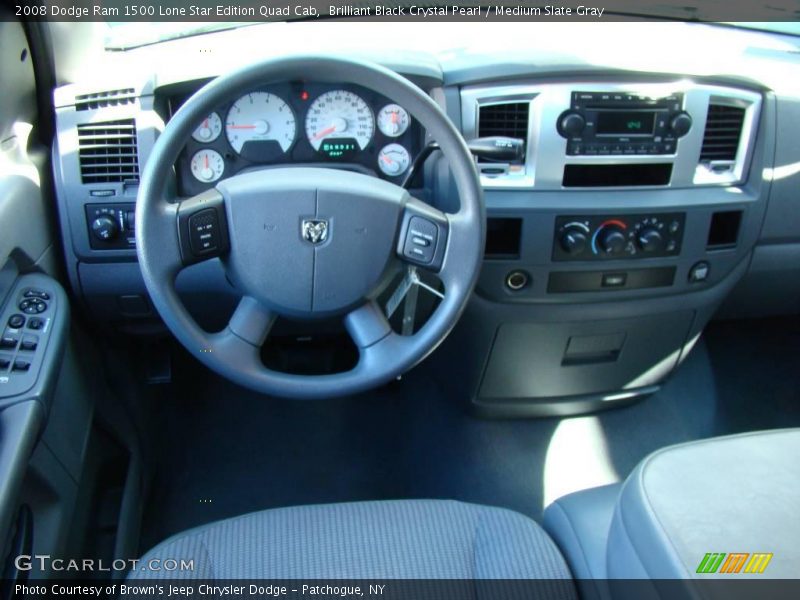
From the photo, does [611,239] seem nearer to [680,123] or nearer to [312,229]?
[680,123]

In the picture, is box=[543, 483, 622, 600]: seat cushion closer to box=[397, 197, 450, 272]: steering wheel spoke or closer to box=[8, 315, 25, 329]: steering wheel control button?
box=[397, 197, 450, 272]: steering wheel spoke

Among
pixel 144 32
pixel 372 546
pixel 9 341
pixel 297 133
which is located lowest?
pixel 372 546

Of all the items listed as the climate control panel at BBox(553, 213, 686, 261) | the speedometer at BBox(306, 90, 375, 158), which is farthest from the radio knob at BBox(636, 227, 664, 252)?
the speedometer at BBox(306, 90, 375, 158)

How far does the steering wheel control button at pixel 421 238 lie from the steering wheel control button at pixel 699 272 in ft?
2.96

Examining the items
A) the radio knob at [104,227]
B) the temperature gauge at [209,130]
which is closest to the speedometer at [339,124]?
the temperature gauge at [209,130]

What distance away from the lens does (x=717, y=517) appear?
2.90 feet

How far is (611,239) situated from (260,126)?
2.77 feet

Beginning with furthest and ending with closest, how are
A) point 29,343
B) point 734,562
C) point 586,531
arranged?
point 29,343 < point 586,531 < point 734,562

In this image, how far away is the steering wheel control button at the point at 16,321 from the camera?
1259 mm

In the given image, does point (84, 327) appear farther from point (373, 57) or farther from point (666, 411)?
point (666, 411)

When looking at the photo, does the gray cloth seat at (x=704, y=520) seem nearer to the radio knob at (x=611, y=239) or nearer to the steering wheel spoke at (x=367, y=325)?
the steering wheel spoke at (x=367, y=325)

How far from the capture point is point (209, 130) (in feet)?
4.76

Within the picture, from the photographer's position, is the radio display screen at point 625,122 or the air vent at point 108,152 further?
the radio display screen at point 625,122
